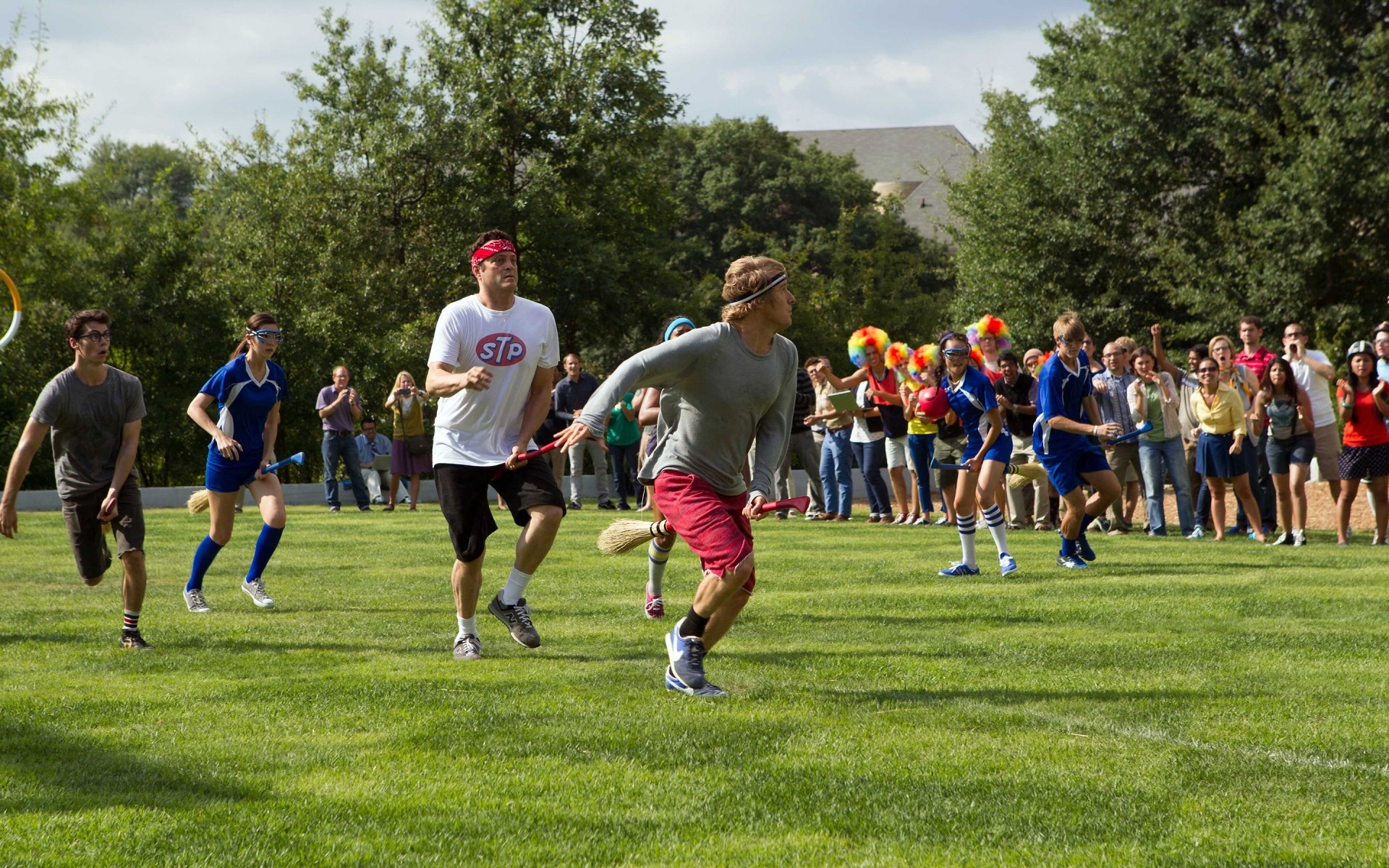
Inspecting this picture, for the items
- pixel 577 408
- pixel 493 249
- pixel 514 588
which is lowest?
pixel 514 588

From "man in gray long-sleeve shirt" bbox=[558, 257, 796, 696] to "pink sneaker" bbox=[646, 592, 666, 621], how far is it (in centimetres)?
252

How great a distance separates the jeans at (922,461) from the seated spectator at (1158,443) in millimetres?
2448

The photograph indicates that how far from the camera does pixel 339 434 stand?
2117 centimetres

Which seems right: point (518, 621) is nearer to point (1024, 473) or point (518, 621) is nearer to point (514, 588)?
point (514, 588)

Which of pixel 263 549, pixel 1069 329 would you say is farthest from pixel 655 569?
pixel 1069 329

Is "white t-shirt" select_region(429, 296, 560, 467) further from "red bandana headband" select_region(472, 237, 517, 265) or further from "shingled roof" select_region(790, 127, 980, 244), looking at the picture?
"shingled roof" select_region(790, 127, 980, 244)

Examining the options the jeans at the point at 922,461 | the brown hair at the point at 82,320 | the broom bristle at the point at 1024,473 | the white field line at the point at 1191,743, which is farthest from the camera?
the jeans at the point at 922,461

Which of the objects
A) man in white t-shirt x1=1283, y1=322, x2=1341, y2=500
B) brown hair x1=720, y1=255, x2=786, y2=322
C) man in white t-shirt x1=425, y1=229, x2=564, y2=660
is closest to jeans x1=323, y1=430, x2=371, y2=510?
man in white t-shirt x1=1283, y1=322, x2=1341, y2=500

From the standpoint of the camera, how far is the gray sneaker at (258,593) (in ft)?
32.7

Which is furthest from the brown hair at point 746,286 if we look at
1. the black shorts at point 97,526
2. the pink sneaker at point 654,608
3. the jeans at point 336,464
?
the jeans at point 336,464

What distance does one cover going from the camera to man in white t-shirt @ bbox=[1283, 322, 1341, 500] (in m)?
14.3

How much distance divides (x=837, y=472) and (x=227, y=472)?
1038 centimetres

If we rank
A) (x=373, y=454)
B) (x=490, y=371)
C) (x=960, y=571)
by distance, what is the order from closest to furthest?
(x=490, y=371)
(x=960, y=571)
(x=373, y=454)

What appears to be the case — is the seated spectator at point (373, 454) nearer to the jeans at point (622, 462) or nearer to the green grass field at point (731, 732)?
the jeans at point (622, 462)
